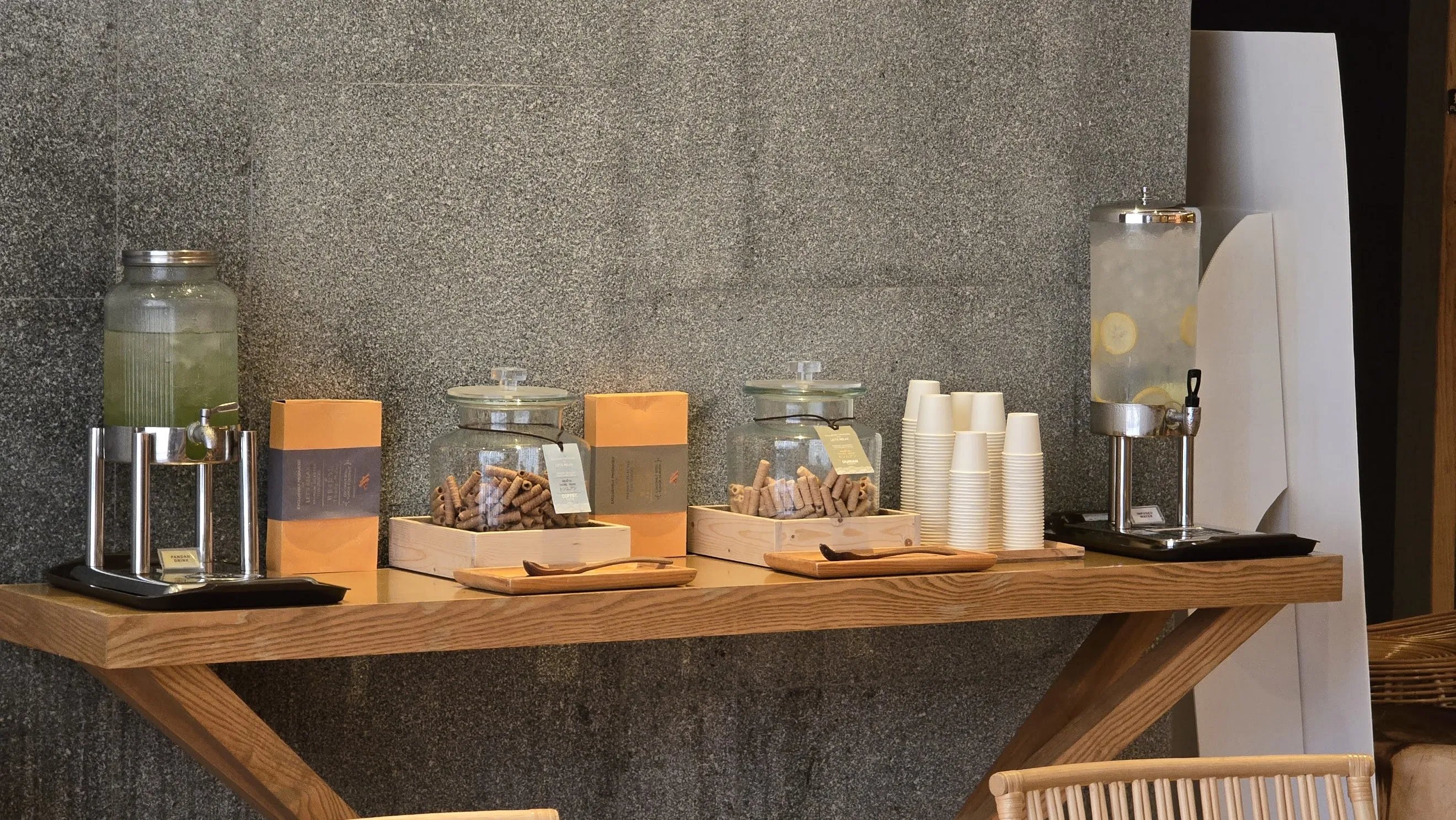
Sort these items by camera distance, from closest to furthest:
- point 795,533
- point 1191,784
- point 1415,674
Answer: point 1191,784 < point 795,533 < point 1415,674

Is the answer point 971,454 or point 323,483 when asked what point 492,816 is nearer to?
point 323,483

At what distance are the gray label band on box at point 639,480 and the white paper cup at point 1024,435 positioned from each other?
0.49 metres

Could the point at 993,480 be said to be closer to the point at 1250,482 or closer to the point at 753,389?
the point at 753,389

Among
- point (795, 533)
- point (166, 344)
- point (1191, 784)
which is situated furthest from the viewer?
point (795, 533)

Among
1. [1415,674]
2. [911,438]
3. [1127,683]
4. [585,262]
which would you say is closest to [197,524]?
[585,262]

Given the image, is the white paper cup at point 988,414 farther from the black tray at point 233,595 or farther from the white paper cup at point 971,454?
the black tray at point 233,595

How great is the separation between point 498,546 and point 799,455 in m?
0.48

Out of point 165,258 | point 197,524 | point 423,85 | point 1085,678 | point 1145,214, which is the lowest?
point 1085,678

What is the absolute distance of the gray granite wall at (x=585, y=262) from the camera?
2.07 m

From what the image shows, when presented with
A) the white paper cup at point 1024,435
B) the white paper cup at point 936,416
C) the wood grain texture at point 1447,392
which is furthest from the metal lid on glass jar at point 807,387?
the wood grain texture at point 1447,392

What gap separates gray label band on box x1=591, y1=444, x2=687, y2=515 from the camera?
228 cm

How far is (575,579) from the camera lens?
1963 millimetres

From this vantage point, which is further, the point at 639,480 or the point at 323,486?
the point at 639,480

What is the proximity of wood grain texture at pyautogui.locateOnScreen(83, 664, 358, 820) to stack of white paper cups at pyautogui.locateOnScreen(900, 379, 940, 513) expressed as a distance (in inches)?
37.7
